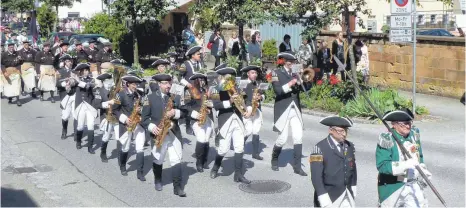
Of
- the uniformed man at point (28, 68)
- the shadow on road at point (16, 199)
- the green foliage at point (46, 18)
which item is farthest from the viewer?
the green foliage at point (46, 18)

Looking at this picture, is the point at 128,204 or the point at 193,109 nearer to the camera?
the point at 128,204

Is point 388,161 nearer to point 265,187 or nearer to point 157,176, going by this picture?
point 265,187

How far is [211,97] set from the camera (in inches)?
449

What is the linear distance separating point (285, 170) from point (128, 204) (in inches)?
122

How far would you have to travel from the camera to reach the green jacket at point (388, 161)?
24.0ft

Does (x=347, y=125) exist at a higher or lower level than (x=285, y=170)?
higher

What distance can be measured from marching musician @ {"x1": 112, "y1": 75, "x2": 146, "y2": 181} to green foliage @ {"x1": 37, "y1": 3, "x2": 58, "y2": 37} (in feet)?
112

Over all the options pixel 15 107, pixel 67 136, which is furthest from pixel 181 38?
pixel 67 136

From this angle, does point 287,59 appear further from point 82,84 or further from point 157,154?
point 82,84

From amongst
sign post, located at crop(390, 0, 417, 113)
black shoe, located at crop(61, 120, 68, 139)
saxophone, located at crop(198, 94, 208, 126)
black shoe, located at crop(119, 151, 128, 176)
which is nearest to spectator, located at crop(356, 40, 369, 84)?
Answer: sign post, located at crop(390, 0, 417, 113)

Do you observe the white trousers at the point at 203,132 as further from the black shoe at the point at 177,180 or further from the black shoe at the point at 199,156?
the black shoe at the point at 177,180

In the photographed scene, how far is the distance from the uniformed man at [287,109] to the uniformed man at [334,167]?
4.09 meters

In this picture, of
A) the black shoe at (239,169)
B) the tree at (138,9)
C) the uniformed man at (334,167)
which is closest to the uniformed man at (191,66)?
the black shoe at (239,169)

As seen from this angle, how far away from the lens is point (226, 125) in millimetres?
11219
